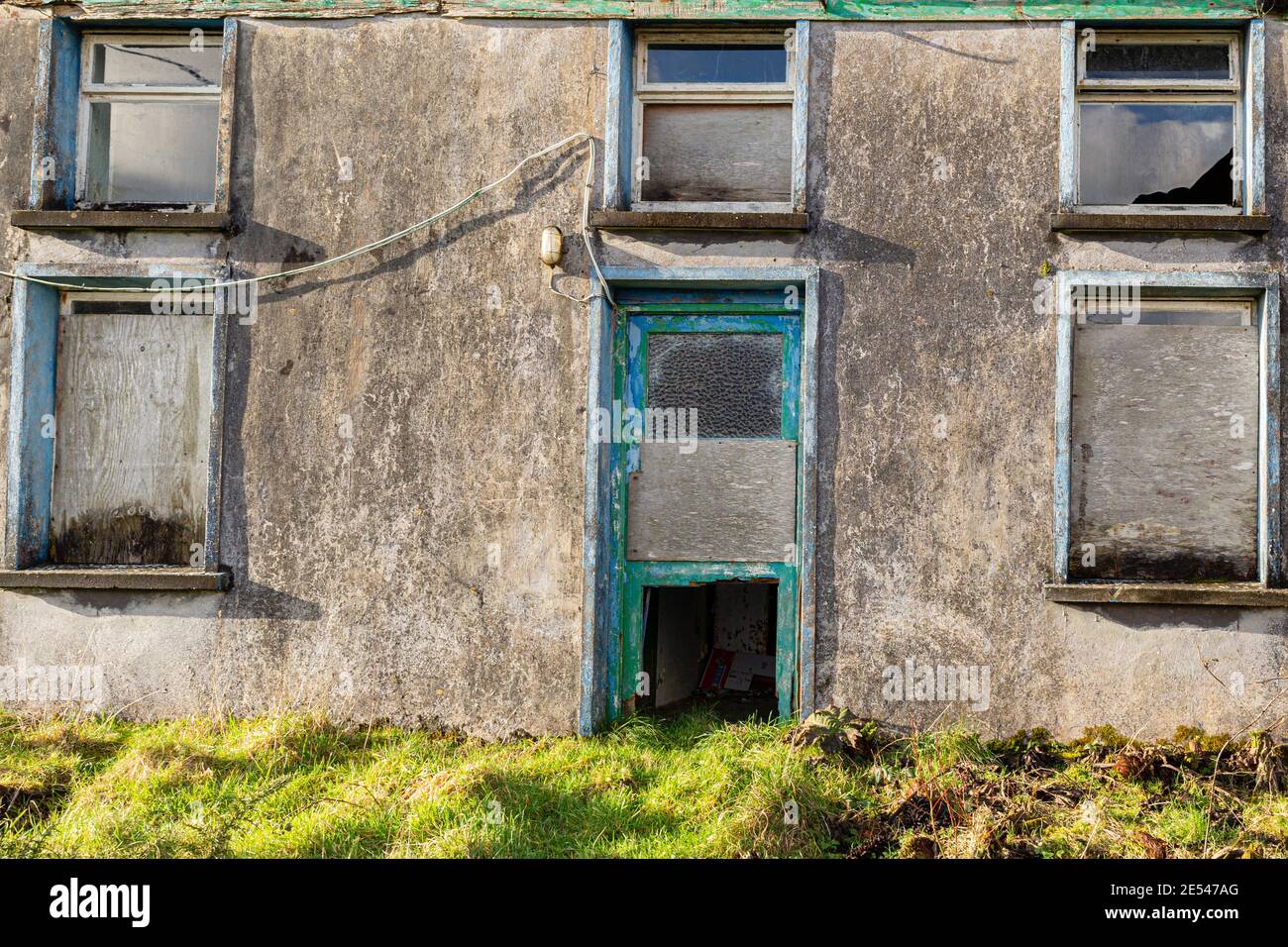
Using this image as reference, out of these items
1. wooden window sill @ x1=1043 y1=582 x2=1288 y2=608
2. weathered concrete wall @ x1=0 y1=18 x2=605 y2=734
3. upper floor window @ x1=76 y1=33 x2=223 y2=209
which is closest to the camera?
wooden window sill @ x1=1043 y1=582 x2=1288 y2=608

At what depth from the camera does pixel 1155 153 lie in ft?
18.9

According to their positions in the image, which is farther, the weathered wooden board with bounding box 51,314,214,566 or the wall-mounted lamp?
the weathered wooden board with bounding box 51,314,214,566

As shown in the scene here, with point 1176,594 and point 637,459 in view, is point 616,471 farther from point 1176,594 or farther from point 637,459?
point 1176,594

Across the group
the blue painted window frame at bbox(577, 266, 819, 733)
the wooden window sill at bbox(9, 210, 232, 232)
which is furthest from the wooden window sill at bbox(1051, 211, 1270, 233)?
the wooden window sill at bbox(9, 210, 232, 232)

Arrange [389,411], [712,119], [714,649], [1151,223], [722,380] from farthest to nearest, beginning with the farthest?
[714,649]
[712,119]
[722,380]
[389,411]
[1151,223]

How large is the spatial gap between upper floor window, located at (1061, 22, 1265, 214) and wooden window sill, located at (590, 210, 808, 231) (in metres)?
1.76

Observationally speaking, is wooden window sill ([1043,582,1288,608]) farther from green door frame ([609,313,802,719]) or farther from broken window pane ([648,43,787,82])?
broken window pane ([648,43,787,82])

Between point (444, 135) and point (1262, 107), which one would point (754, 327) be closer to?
point (444, 135)

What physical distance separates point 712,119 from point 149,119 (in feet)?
11.8

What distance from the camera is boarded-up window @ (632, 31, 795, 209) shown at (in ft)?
19.2

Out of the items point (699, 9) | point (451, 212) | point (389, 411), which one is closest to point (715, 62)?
point (699, 9)

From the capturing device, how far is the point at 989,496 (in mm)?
5543

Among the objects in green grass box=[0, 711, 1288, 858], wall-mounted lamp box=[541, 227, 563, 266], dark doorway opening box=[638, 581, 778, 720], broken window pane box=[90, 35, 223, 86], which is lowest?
green grass box=[0, 711, 1288, 858]
